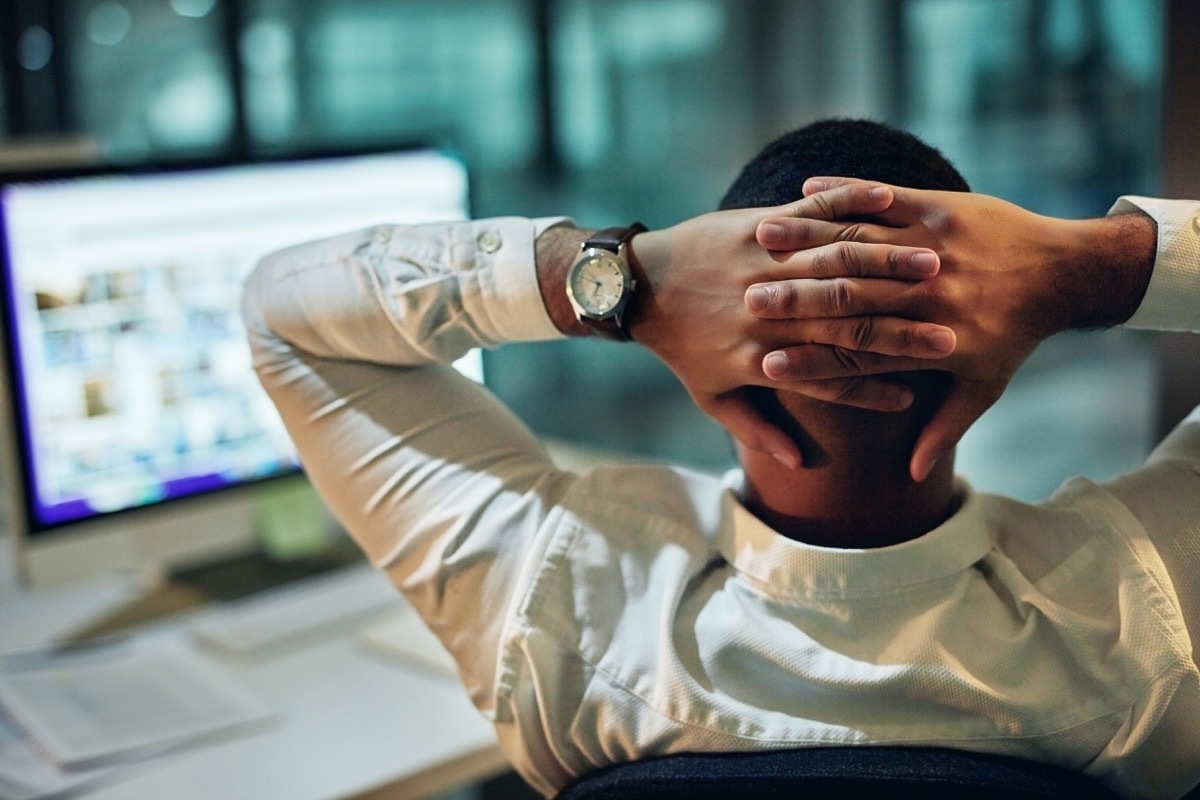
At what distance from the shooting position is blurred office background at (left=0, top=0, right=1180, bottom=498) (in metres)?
2.19

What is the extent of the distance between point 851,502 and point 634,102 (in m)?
2.82

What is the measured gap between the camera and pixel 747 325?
768 millimetres

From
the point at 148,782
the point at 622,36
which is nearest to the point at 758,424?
the point at 148,782

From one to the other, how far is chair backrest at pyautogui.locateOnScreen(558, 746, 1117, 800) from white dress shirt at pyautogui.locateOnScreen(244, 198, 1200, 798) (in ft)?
0.23

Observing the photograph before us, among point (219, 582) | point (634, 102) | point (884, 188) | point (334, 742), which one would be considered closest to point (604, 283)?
point (884, 188)

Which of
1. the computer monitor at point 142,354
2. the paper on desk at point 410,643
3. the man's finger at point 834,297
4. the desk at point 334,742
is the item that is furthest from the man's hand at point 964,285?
the computer monitor at point 142,354

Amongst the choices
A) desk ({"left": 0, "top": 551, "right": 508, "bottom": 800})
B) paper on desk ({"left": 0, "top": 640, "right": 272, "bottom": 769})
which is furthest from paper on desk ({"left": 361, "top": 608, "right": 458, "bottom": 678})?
paper on desk ({"left": 0, "top": 640, "right": 272, "bottom": 769})

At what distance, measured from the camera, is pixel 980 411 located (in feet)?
2.54

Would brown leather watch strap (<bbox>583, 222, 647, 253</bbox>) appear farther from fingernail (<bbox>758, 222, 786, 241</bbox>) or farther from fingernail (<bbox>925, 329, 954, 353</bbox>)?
fingernail (<bbox>925, 329, 954, 353</bbox>)

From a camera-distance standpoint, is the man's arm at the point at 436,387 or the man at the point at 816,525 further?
the man's arm at the point at 436,387

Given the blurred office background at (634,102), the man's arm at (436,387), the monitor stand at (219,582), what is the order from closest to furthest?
the man's arm at (436,387)
the monitor stand at (219,582)
the blurred office background at (634,102)

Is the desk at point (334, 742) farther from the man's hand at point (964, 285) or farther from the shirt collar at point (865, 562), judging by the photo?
the man's hand at point (964, 285)

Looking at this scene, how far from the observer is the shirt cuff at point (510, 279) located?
89 cm

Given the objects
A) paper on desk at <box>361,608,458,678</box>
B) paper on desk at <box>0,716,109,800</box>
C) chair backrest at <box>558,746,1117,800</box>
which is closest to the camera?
chair backrest at <box>558,746,1117,800</box>
